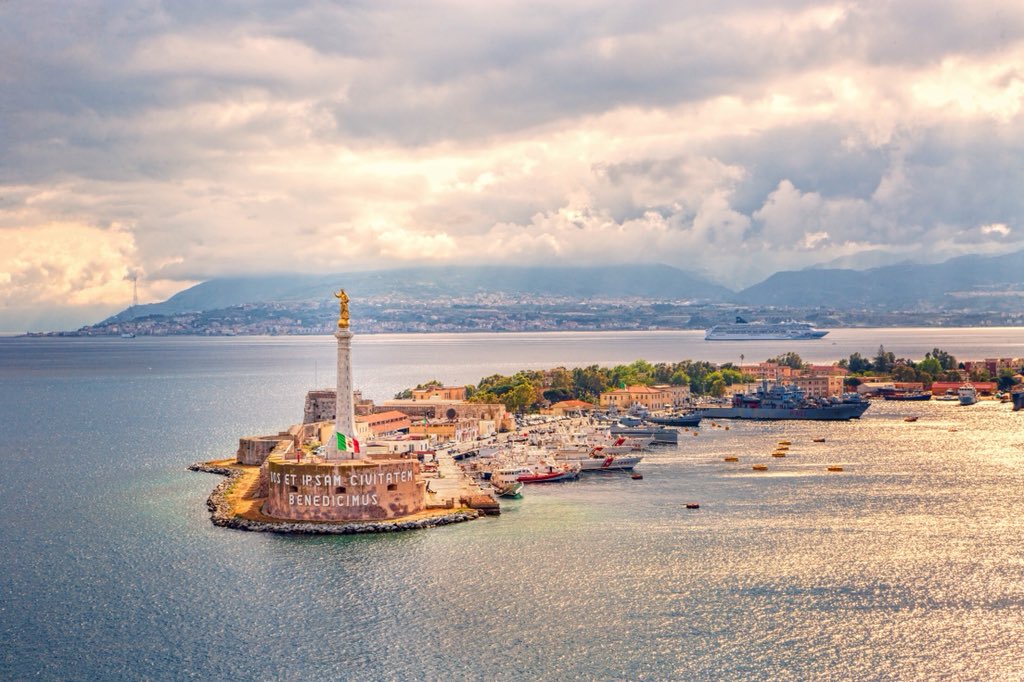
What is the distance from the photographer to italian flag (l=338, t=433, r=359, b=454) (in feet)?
189

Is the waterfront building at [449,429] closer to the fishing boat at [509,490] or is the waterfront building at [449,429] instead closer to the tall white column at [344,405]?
the fishing boat at [509,490]

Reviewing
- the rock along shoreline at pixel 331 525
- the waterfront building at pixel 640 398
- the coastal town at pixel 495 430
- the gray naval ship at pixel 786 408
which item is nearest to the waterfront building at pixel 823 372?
the coastal town at pixel 495 430

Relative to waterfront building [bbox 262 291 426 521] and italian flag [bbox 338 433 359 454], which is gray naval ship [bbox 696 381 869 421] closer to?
italian flag [bbox 338 433 359 454]

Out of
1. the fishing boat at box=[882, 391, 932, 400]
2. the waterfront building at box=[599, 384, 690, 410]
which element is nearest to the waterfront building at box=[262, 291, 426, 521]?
the waterfront building at box=[599, 384, 690, 410]

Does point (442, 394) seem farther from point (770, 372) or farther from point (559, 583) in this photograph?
point (770, 372)

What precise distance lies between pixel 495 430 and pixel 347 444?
37.9 metres

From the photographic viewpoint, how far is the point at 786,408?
120m

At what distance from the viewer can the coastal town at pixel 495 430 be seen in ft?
178

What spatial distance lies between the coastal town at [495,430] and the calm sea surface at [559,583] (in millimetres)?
2668

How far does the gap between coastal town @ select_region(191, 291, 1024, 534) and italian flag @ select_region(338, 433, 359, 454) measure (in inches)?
4.4

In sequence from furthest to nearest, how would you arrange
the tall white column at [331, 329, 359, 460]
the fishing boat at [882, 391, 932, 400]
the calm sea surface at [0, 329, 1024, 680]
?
the fishing boat at [882, 391, 932, 400] → the tall white column at [331, 329, 359, 460] → the calm sea surface at [0, 329, 1024, 680]

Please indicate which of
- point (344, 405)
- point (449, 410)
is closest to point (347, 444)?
point (344, 405)

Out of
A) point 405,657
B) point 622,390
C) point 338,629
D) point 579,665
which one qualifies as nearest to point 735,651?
point 579,665

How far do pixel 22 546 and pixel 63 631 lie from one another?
13635mm
